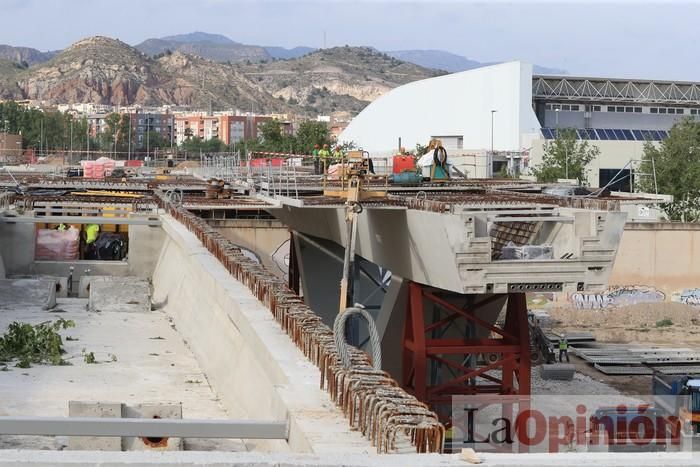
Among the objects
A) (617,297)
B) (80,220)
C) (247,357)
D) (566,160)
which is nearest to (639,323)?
(617,297)

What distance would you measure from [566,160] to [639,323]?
2145cm

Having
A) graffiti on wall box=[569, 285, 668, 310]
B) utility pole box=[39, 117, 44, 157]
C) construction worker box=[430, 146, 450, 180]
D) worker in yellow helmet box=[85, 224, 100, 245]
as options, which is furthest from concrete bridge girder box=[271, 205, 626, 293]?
utility pole box=[39, 117, 44, 157]

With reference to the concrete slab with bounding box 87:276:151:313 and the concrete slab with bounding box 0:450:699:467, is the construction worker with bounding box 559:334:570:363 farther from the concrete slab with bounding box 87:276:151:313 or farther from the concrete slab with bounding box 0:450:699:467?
the concrete slab with bounding box 0:450:699:467

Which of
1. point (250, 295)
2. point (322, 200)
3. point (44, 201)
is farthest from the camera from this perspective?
A: point (44, 201)

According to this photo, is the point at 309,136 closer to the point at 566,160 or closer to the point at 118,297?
the point at 566,160

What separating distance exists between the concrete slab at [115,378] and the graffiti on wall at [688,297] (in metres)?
31.1

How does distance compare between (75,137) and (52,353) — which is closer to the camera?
(52,353)

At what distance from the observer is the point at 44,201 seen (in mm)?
44688

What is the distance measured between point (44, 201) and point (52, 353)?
71.7 ft

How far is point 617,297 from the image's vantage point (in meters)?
53.5

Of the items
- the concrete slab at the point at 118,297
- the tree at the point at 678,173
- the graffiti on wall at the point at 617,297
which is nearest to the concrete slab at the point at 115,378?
the concrete slab at the point at 118,297

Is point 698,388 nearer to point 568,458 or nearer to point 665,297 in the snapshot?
point 568,458

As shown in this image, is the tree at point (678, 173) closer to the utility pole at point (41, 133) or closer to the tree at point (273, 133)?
the tree at point (273, 133)

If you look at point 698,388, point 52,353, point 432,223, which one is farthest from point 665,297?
point 52,353
